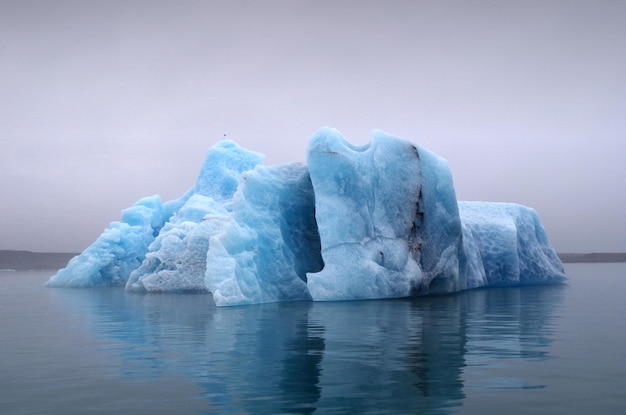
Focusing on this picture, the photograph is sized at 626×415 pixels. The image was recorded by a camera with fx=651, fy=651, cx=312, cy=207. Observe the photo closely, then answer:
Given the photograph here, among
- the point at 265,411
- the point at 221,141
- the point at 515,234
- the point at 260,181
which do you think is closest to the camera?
the point at 265,411

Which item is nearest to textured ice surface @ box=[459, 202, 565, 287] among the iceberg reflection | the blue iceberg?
the blue iceberg

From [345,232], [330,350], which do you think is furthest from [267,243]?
[330,350]

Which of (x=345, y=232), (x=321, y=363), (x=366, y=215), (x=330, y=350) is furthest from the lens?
(x=366, y=215)

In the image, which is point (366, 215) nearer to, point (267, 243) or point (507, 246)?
point (267, 243)

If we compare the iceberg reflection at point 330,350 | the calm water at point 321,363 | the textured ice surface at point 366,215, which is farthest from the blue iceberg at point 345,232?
the calm water at point 321,363

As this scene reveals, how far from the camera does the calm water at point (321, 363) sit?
5984 millimetres

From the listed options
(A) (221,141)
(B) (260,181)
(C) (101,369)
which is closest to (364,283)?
(B) (260,181)

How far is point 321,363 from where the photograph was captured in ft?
26.5

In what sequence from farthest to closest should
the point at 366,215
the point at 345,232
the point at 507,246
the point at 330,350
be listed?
1. the point at 507,246
2. the point at 366,215
3. the point at 345,232
4. the point at 330,350

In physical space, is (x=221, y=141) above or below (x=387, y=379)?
above

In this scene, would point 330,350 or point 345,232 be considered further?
point 345,232

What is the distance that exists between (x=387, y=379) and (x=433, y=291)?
14613 millimetres

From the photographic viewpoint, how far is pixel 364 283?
61.4ft

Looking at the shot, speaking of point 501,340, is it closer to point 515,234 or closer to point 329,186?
point 329,186
